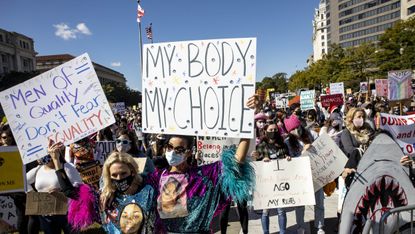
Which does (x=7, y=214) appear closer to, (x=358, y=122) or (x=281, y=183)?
(x=281, y=183)

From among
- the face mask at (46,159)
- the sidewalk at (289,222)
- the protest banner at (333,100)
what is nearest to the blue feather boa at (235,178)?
the face mask at (46,159)

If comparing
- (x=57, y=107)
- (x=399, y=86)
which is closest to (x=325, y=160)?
(x=57, y=107)

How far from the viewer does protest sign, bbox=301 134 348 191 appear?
418 cm

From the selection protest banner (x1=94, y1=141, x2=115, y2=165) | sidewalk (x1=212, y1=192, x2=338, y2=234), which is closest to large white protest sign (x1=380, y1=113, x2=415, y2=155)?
sidewalk (x1=212, y1=192, x2=338, y2=234)

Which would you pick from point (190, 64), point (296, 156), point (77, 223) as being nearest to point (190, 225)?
point (77, 223)

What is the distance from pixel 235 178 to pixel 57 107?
5.87 ft

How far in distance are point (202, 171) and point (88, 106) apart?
4.14 ft

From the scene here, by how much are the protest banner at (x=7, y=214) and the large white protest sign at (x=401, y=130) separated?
486 cm

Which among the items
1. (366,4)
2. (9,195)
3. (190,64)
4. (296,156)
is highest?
(366,4)

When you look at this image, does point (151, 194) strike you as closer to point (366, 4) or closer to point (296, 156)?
point (296, 156)

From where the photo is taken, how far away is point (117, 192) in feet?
8.08

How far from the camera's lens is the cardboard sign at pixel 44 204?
3543 mm

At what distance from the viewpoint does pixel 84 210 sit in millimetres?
2564

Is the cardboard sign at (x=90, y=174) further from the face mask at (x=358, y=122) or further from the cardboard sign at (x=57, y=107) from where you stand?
the face mask at (x=358, y=122)
